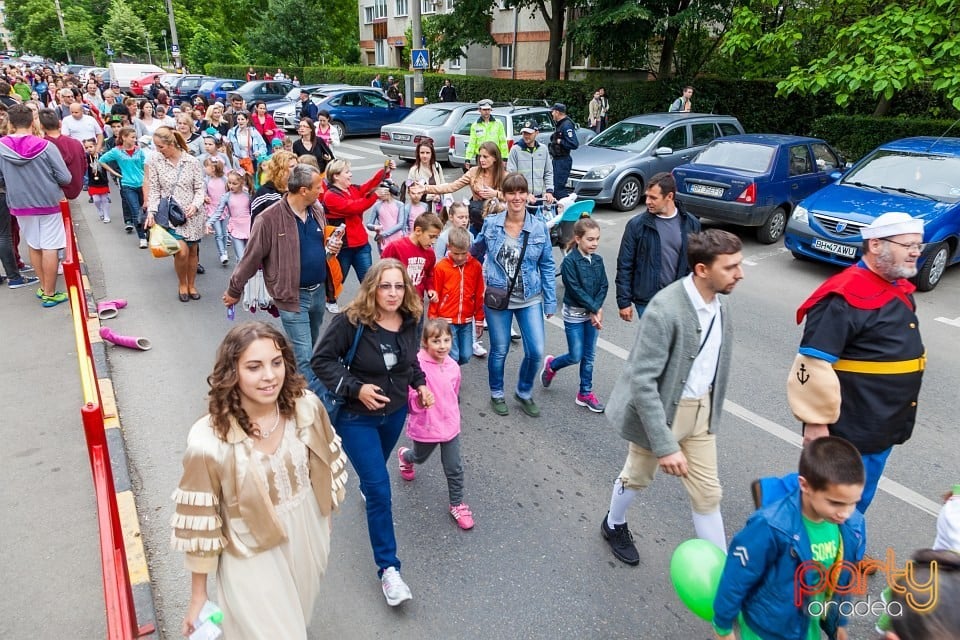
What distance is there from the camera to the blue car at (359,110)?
72.8ft

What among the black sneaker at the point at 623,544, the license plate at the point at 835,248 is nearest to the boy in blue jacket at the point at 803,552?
the black sneaker at the point at 623,544

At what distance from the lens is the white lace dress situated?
2420 millimetres

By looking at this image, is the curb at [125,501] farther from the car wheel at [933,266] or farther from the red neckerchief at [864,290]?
the car wheel at [933,266]

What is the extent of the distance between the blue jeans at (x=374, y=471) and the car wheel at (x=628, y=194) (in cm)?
995

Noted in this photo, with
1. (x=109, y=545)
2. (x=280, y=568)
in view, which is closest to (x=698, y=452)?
(x=280, y=568)

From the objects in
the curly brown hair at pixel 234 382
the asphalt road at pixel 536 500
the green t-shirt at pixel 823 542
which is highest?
the curly brown hair at pixel 234 382

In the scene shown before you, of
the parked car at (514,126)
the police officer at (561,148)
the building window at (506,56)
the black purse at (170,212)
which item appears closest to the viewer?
the black purse at (170,212)

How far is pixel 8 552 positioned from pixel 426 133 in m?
14.5

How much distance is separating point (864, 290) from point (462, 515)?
8.31ft

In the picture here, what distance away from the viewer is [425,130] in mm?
16969

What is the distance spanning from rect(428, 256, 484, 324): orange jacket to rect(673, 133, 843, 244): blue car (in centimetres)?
658

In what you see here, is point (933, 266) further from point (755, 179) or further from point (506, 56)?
point (506, 56)

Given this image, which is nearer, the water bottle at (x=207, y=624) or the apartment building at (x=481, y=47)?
the water bottle at (x=207, y=624)

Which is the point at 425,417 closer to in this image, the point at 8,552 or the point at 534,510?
the point at 534,510
